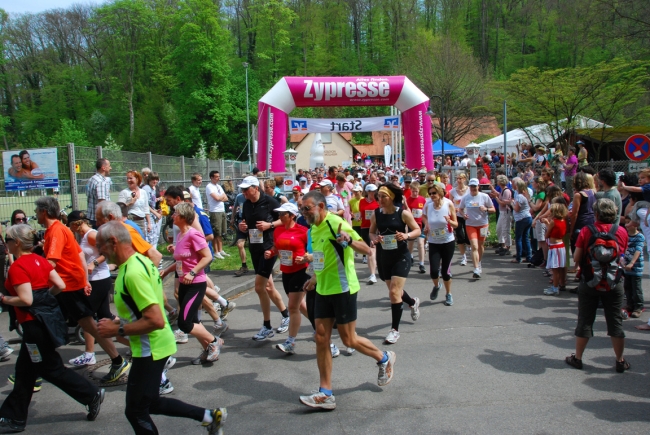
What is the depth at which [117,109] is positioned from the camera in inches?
2362

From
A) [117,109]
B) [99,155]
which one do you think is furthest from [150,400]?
[117,109]

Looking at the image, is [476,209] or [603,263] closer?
[603,263]

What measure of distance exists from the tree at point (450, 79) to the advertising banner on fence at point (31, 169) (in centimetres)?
3505

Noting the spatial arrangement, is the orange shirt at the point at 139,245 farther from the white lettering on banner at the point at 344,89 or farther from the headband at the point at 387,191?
the white lettering on banner at the point at 344,89

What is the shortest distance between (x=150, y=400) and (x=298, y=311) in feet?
9.09

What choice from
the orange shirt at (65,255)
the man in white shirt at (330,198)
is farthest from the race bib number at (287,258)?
the man in white shirt at (330,198)

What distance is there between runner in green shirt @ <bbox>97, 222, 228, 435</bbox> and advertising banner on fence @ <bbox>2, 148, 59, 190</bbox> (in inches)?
333

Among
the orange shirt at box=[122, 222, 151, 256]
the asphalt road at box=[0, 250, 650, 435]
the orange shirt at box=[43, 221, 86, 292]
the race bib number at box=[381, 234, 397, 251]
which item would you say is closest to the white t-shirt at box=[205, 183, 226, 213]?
the asphalt road at box=[0, 250, 650, 435]

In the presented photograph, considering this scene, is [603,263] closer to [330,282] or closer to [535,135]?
[330,282]

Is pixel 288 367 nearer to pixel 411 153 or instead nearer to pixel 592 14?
pixel 411 153

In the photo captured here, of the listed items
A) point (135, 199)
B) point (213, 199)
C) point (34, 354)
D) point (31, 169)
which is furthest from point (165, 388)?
point (213, 199)

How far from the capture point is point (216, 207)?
42.7ft

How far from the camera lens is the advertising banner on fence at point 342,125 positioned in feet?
62.1

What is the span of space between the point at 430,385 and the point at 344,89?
1363cm
